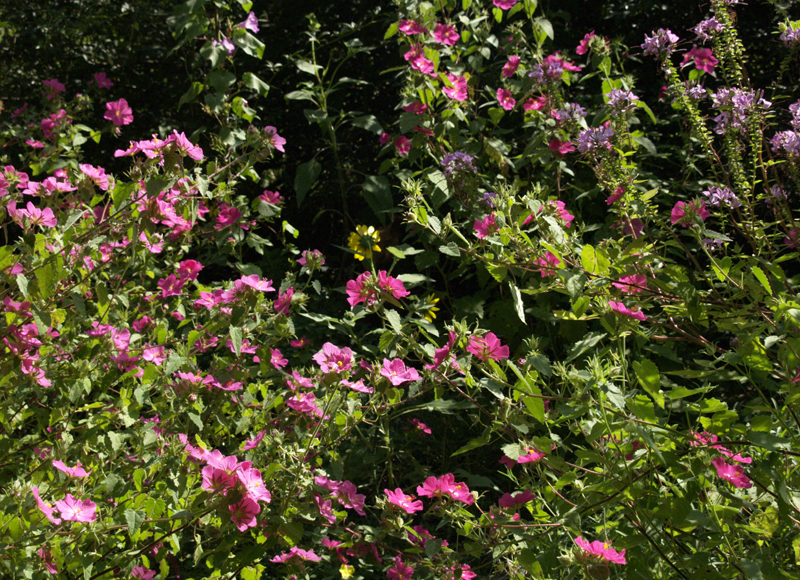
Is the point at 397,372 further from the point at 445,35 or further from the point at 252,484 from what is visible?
the point at 445,35

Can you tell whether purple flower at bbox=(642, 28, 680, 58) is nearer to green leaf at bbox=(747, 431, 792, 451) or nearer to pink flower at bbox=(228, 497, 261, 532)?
green leaf at bbox=(747, 431, 792, 451)

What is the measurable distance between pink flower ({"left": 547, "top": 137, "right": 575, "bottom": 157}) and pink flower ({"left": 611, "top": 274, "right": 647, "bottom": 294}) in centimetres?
109

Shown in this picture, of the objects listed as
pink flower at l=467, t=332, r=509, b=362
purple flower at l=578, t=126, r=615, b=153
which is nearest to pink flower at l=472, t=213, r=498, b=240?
pink flower at l=467, t=332, r=509, b=362

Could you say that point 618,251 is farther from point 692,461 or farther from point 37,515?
point 37,515

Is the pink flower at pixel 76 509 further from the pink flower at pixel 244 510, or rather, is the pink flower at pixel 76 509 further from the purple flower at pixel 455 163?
the purple flower at pixel 455 163

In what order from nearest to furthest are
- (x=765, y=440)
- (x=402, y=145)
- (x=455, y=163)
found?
(x=765, y=440)
(x=455, y=163)
(x=402, y=145)

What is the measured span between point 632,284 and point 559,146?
1208 millimetres

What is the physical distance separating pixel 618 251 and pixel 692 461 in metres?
0.43

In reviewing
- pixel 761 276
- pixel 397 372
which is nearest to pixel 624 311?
pixel 761 276

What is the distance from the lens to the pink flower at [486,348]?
126 centimetres

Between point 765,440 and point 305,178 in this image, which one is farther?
point 305,178

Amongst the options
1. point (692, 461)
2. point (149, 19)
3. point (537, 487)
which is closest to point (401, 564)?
point (537, 487)

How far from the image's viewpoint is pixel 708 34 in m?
1.68

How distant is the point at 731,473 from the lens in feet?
3.81
